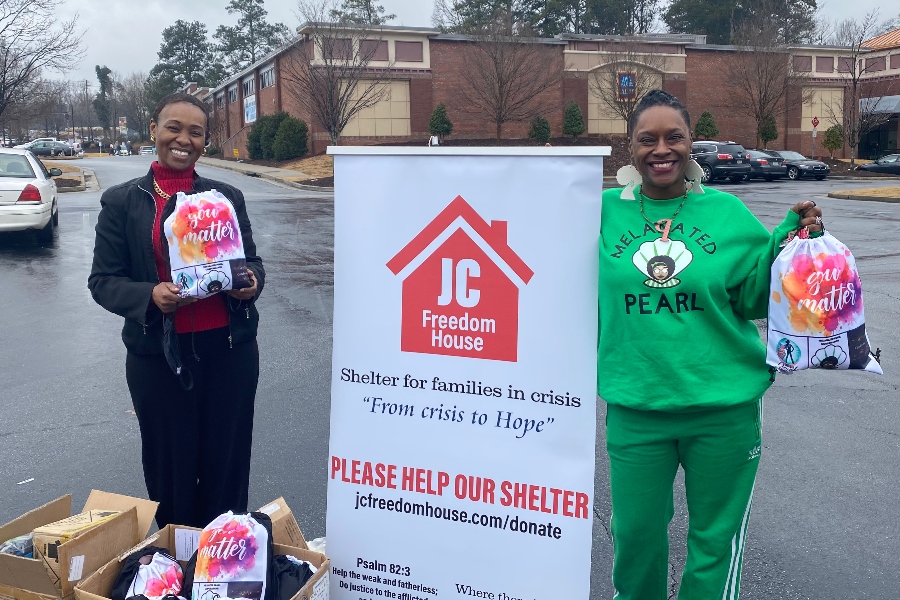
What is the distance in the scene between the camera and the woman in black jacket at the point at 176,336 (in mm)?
3031

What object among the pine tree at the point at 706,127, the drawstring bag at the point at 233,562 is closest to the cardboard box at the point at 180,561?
the drawstring bag at the point at 233,562

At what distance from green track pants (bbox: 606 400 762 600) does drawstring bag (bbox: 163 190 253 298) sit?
1.40m

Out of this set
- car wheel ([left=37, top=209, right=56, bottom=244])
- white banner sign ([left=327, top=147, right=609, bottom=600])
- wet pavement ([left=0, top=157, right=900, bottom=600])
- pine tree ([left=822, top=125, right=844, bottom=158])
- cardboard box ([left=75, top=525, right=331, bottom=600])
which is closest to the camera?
white banner sign ([left=327, top=147, right=609, bottom=600])

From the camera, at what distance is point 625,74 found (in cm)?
4162

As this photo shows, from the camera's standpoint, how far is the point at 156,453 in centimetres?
320

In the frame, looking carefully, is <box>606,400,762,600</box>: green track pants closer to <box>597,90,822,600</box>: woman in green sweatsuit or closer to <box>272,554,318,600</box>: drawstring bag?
<box>597,90,822,600</box>: woman in green sweatsuit

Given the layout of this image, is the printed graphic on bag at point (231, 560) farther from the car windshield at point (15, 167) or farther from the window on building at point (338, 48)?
the window on building at point (338, 48)

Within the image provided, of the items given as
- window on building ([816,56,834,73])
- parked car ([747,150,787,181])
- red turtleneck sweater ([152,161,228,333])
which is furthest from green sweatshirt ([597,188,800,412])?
window on building ([816,56,834,73])

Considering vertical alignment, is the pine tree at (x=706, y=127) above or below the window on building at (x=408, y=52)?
below

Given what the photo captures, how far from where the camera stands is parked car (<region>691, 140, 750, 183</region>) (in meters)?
32.6

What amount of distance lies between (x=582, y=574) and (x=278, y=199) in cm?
2263

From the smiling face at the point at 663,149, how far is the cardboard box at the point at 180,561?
1.73 meters

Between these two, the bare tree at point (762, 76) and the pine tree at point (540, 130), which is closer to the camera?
the pine tree at point (540, 130)

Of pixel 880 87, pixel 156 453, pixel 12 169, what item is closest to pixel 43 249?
pixel 12 169
